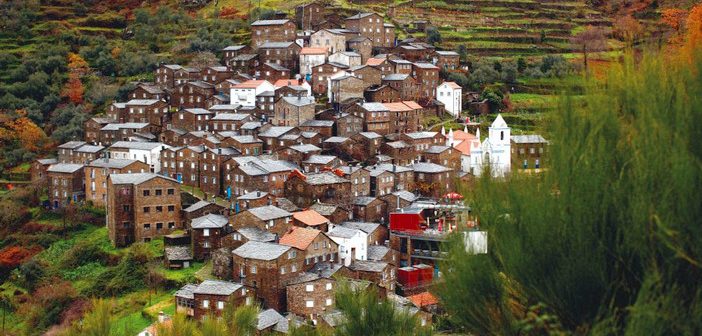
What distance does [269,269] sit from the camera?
30.6 metres

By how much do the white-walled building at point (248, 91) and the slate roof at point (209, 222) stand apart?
14.5 m

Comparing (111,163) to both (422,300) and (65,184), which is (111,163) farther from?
(422,300)

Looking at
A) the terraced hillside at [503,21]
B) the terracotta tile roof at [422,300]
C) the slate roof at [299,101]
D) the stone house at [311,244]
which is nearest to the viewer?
the terracotta tile roof at [422,300]

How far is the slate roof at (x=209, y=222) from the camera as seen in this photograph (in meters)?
35.4

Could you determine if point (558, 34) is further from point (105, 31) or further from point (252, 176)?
point (105, 31)

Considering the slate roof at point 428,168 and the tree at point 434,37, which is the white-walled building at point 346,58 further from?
the slate roof at point 428,168

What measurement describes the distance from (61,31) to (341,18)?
954 inches

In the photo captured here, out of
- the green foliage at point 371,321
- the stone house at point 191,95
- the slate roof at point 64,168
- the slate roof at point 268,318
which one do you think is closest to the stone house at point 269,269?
the slate roof at point 268,318

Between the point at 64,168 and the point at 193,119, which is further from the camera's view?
the point at 193,119

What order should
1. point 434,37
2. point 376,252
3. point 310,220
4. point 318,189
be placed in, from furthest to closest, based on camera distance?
point 434,37, point 318,189, point 310,220, point 376,252

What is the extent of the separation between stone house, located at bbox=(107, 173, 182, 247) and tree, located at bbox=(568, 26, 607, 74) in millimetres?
27226

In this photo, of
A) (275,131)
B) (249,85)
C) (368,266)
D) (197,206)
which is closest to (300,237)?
(368,266)

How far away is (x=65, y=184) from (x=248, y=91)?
40.0 ft

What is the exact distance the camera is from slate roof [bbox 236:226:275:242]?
33219 mm
